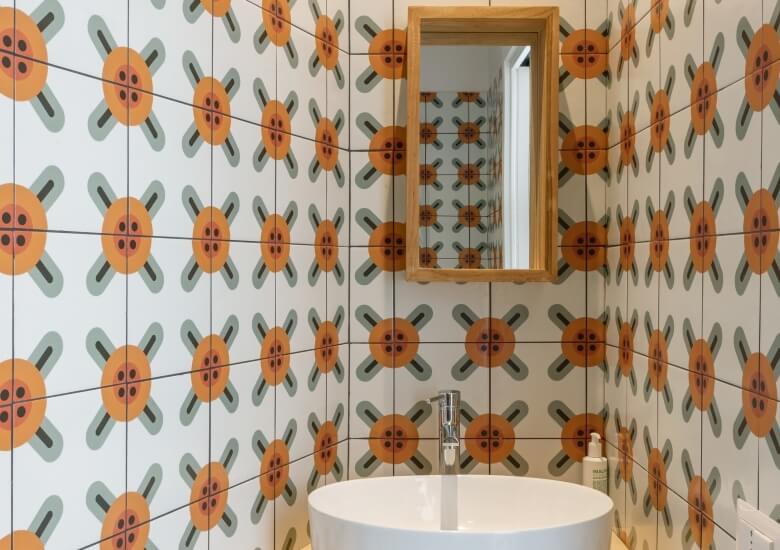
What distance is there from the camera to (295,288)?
1545 millimetres

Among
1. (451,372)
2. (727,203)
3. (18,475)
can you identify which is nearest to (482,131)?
(451,372)

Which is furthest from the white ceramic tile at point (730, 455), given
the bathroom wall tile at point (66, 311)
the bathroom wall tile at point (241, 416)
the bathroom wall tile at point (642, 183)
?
the bathroom wall tile at point (66, 311)

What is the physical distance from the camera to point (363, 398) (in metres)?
1.73

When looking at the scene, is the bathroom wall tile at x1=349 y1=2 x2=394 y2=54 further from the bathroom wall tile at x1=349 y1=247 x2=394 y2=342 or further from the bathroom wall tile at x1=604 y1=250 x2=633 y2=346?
the bathroom wall tile at x1=604 y1=250 x2=633 y2=346

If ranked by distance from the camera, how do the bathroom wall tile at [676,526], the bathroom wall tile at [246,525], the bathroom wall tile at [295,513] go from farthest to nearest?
the bathroom wall tile at [295,513], the bathroom wall tile at [246,525], the bathroom wall tile at [676,526]

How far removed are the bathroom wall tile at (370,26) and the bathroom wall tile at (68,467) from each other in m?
0.95

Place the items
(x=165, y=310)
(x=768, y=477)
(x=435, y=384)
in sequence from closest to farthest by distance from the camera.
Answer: (x=768, y=477) < (x=165, y=310) < (x=435, y=384)

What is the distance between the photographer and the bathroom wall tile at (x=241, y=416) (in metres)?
1.33

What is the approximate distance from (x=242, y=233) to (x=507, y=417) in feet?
2.29

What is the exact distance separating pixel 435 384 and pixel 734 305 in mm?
748

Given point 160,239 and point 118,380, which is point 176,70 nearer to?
point 160,239

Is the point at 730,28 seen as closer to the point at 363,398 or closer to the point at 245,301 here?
the point at 245,301

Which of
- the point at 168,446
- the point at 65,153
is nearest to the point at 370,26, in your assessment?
the point at 65,153

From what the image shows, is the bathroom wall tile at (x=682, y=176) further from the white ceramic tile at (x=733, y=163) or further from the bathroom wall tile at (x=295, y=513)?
the bathroom wall tile at (x=295, y=513)
